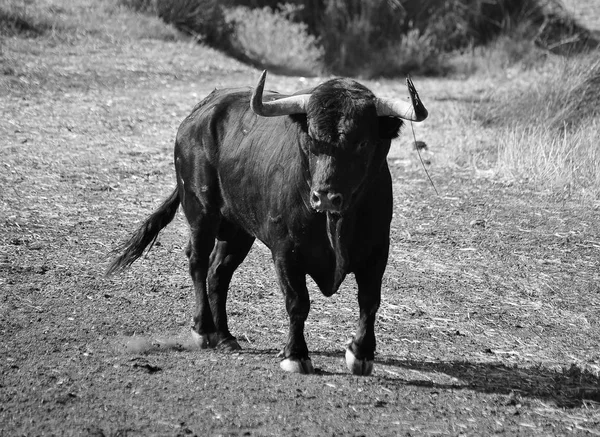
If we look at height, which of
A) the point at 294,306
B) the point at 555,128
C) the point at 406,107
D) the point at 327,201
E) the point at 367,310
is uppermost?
the point at 406,107

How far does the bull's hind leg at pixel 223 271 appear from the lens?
625 centimetres

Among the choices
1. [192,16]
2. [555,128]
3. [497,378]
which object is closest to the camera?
[497,378]

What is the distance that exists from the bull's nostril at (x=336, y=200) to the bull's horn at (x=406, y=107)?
568 mm

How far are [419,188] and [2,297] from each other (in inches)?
205

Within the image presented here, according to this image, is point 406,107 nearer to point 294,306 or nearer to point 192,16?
point 294,306

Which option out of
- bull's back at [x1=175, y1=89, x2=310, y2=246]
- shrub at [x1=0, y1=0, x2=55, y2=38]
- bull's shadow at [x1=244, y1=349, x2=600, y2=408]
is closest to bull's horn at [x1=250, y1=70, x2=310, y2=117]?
bull's back at [x1=175, y1=89, x2=310, y2=246]

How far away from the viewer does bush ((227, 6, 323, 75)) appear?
19.1 metres

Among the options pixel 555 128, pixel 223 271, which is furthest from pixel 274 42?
pixel 223 271

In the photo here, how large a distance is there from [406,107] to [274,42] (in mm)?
15239

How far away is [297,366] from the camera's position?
5512mm

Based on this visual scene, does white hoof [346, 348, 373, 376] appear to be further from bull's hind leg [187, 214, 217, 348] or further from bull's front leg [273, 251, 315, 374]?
bull's hind leg [187, 214, 217, 348]

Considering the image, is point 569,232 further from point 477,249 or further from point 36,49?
point 36,49

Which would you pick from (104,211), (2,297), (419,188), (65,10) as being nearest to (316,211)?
(2,297)

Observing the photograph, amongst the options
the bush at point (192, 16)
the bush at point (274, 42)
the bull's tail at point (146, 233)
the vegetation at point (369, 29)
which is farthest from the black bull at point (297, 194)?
the bush at point (274, 42)
